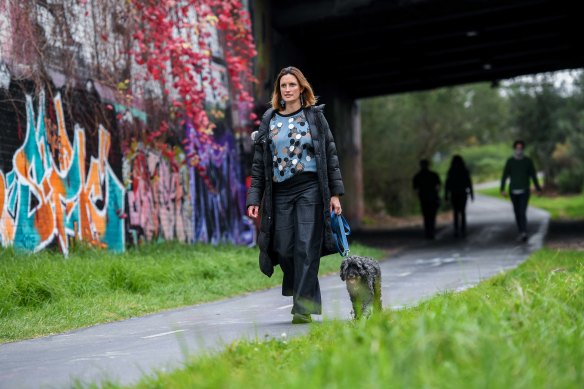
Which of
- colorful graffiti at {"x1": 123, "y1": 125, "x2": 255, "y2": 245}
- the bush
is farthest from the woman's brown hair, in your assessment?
the bush

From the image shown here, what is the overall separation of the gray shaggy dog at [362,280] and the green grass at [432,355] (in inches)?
37.0

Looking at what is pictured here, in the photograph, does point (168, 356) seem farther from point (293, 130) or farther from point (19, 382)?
point (293, 130)

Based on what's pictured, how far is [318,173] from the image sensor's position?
688 cm

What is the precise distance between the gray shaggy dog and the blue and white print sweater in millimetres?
1059

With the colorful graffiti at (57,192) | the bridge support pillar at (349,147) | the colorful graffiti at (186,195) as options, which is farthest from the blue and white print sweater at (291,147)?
the bridge support pillar at (349,147)

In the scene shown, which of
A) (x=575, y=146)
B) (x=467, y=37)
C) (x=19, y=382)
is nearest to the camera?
(x=19, y=382)

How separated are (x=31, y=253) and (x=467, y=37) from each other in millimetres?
15955

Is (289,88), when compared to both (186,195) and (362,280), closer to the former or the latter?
(362,280)

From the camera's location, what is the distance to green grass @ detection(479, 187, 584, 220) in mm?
31516

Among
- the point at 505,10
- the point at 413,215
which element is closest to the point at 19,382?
the point at 505,10

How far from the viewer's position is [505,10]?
65.4 feet

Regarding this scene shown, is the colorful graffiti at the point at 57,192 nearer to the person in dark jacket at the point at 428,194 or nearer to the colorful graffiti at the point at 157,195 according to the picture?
the colorful graffiti at the point at 157,195

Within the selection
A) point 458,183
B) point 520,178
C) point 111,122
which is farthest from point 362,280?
point 458,183

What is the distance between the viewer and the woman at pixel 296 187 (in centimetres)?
685
